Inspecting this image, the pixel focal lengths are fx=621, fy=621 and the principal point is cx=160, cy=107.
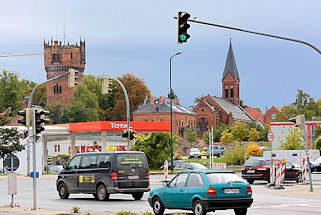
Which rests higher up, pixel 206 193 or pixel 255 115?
pixel 255 115

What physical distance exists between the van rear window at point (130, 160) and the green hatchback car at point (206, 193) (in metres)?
6.02

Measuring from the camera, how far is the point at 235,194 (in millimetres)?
16234

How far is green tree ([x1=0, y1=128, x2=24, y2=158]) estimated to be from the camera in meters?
22.6

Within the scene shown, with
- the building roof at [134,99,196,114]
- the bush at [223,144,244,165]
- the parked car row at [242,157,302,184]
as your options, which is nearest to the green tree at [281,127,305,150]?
the bush at [223,144,244,165]

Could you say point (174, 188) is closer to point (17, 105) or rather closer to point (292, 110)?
point (292, 110)

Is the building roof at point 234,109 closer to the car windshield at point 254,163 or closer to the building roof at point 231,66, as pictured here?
the building roof at point 231,66

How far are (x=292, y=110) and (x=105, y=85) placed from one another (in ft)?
290

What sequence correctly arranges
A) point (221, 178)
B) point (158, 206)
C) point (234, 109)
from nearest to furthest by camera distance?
1. point (221, 178)
2. point (158, 206)
3. point (234, 109)

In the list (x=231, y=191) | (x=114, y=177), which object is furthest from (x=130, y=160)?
(x=231, y=191)

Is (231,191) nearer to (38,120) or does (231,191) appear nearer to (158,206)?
(158,206)

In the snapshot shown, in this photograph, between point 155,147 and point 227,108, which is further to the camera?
point 227,108

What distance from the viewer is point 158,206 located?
56.9ft

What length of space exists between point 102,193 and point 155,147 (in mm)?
32204

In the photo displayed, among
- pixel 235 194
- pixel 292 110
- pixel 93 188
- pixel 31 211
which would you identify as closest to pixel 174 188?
pixel 235 194
